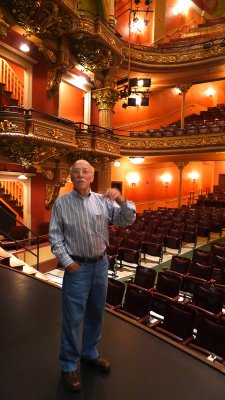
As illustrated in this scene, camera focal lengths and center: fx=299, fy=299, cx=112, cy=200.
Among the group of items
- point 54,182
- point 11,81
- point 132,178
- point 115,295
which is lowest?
point 115,295

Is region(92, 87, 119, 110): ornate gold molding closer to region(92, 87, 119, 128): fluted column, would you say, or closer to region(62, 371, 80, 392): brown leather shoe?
region(92, 87, 119, 128): fluted column

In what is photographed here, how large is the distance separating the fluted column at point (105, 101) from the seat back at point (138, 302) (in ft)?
35.4

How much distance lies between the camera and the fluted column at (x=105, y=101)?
525 inches

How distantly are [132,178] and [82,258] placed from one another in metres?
15.3

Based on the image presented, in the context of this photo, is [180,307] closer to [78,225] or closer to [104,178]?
[78,225]

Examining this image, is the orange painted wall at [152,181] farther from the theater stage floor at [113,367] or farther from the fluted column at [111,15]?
the theater stage floor at [113,367]

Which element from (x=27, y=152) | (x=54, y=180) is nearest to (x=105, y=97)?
(x=54, y=180)

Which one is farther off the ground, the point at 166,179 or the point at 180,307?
the point at 166,179

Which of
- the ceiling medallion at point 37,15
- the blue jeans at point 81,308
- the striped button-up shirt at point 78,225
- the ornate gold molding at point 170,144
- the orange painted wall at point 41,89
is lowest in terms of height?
the blue jeans at point 81,308

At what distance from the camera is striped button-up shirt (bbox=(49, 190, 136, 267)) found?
200 cm

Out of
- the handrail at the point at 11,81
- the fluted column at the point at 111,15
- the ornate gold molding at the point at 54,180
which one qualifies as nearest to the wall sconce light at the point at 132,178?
the ornate gold molding at the point at 54,180

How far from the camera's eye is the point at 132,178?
1717cm

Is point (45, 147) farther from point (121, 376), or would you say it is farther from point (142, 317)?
point (121, 376)

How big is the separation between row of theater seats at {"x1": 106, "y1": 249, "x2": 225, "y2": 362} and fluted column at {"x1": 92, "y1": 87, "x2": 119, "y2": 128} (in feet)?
31.4
